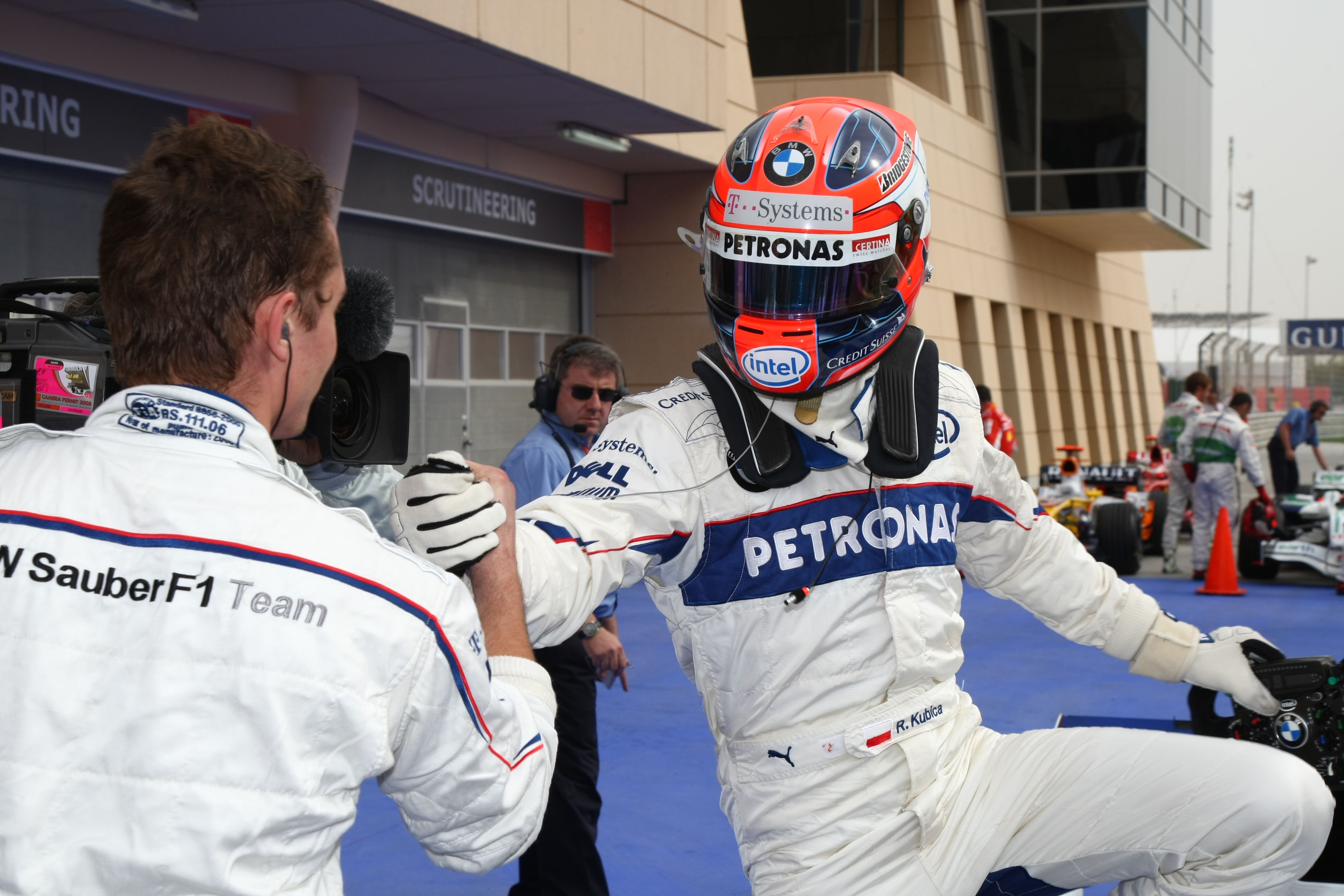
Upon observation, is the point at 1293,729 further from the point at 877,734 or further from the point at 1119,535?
the point at 1119,535

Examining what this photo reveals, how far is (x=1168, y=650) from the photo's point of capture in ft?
8.77

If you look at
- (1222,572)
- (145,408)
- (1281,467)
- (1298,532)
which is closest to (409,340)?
(1222,572)

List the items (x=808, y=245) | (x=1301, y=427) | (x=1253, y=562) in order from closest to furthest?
1. (x=808, y=245)
2. (x=1253, y=562)
3. (x=1301, y=427)

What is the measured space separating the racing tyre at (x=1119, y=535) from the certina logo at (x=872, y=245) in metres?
Answer: 10.2

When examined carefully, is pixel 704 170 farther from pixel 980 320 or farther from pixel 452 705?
pixel 452 705

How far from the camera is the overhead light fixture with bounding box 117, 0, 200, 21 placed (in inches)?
261

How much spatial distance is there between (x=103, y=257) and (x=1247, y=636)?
2449mm

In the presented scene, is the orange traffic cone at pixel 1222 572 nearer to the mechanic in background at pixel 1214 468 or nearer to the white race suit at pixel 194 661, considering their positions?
the mechanic in background at pixel 1214 468

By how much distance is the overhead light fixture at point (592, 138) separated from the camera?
11.1m

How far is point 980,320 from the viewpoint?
19844 millimetres

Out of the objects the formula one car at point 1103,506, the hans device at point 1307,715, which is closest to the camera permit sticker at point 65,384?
the hans device at point 1307,715

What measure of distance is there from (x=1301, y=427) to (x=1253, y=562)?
7.46 metres

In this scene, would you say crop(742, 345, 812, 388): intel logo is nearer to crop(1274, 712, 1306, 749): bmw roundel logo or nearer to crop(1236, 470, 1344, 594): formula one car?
crop(1274, 712, 1306, 749): bmw roundel logo

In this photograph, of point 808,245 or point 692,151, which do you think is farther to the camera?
point 692,151
